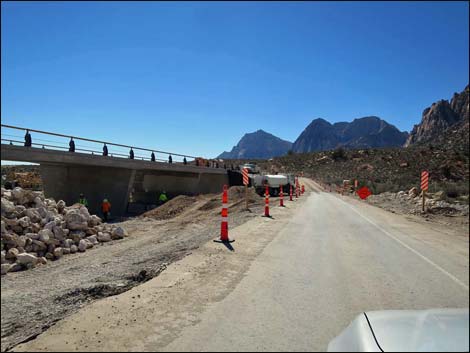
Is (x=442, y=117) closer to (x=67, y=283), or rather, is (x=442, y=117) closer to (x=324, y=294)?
(x=324, y=294)

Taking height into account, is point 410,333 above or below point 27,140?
below

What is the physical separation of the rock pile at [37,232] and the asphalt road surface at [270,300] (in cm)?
370

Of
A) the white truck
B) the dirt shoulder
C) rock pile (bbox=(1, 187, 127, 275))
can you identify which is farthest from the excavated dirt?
the white truck

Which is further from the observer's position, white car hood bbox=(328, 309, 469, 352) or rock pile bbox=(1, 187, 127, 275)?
rock pile bbox=(1, 187, 127, 275)

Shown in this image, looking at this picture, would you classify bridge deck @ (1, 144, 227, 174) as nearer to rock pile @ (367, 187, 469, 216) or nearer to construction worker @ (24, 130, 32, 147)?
construction worker @ (24, 130, 32, 147)

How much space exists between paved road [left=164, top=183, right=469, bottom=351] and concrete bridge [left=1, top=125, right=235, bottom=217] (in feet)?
54.3

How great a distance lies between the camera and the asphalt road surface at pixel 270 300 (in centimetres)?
338

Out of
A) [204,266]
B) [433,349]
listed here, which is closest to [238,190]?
[204,266]

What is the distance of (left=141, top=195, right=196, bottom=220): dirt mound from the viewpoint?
25.7 metres

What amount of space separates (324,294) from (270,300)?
790mm

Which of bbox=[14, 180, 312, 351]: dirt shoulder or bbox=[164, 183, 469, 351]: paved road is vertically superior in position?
bbox=[164, 183, 469, 351]: paved road

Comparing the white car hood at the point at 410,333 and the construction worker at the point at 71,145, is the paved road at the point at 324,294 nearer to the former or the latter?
the white car hood at the point at 410,333

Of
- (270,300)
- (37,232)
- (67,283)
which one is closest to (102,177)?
(37,232)

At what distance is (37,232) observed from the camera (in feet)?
32.7
